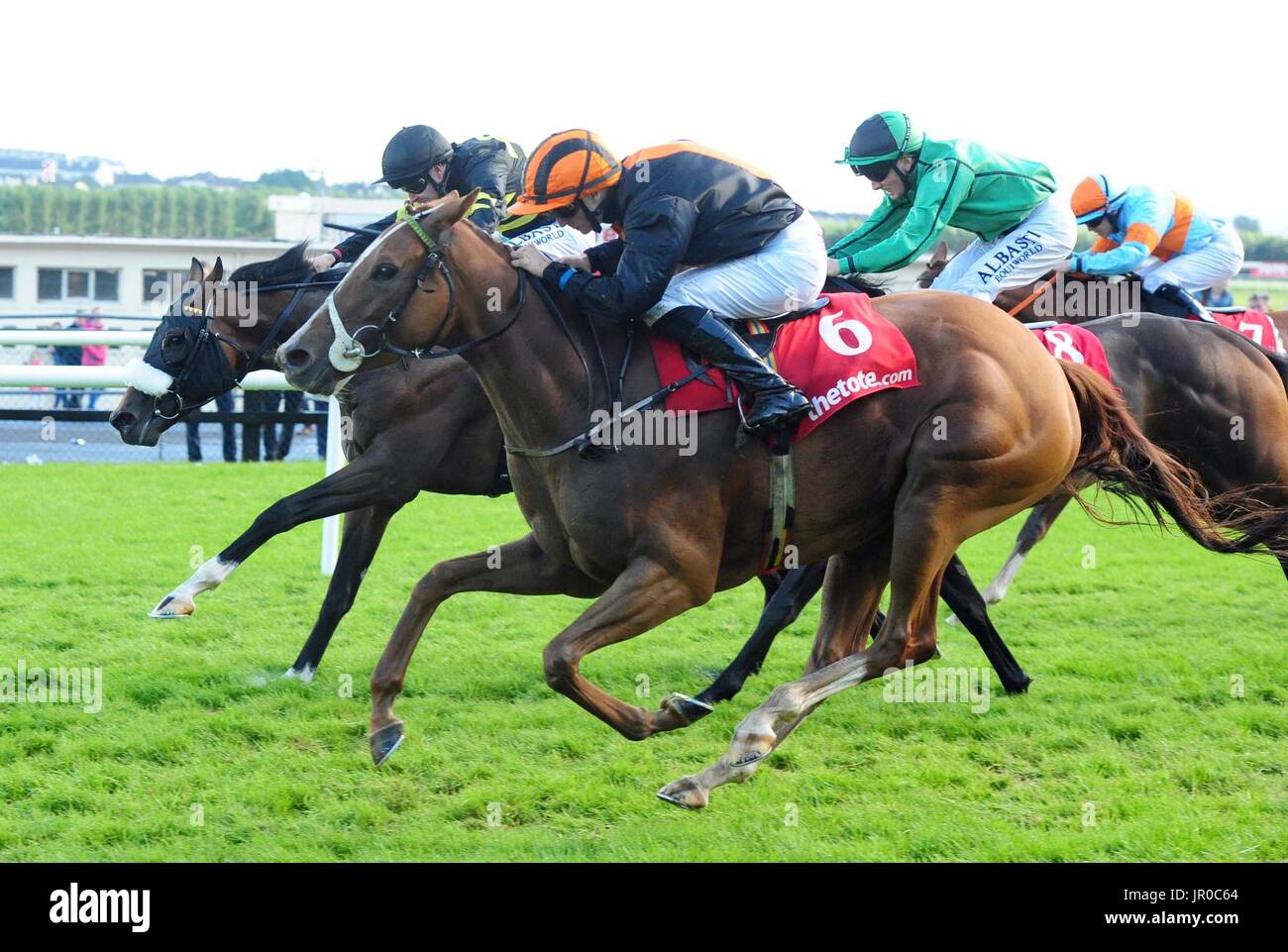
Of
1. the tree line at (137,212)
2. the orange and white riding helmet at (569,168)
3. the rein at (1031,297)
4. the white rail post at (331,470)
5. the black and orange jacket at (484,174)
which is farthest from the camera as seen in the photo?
the tree line at (137,212)

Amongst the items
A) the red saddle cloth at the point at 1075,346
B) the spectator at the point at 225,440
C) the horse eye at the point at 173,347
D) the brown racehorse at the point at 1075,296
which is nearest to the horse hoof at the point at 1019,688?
the red saddle cloth at the point at 1075,346

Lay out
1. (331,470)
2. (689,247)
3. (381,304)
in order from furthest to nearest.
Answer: (331,470), (689,247), (381,304)

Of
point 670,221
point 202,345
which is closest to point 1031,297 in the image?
point 670,221

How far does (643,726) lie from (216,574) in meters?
1.94

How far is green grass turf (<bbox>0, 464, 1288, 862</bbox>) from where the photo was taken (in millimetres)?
3895

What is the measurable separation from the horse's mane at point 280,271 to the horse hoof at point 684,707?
8.21 feet

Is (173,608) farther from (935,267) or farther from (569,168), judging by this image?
(935,267)

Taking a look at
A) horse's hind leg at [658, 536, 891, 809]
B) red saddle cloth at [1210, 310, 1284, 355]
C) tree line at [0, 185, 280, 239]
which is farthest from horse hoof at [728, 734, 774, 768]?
tree line at [0, 185, 280, 239]

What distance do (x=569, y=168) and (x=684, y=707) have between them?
160cm

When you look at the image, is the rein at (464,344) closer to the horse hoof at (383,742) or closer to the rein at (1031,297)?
the horse hoof at (383,742)

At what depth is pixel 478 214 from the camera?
5445 mm

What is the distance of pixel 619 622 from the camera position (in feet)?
13.0

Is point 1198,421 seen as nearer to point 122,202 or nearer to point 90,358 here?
point 90,358

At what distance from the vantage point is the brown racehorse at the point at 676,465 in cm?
397
